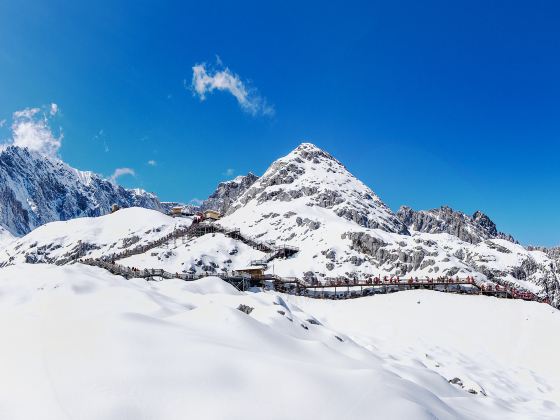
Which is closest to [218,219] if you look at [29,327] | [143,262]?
[143,262]

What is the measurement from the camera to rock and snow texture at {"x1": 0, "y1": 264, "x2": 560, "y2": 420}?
11273 mm

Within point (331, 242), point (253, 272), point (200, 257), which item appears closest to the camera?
point (253, 272)

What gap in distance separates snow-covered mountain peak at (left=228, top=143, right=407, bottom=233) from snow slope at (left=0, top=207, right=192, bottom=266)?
95.2 feet

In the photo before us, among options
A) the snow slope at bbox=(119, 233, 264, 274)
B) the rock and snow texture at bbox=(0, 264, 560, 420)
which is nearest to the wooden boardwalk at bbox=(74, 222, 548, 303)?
the snow slope at bbox=(119, 233, 264, 274)


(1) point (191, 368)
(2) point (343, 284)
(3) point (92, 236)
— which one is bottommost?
(1) point (191, 368)

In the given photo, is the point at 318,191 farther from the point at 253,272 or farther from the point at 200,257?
the point at 253,272

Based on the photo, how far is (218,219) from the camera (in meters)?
136

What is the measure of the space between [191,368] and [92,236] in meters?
132

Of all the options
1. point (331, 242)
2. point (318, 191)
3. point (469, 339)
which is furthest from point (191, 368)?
point (318, 191)

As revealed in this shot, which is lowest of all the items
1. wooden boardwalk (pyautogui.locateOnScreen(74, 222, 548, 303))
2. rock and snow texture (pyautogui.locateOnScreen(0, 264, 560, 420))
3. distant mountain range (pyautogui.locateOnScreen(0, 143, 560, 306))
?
rock and snow texture (pyautogui.locateOnScreen(0, 264, 560, 420))

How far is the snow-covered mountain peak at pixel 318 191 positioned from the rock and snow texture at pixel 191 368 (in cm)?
9148

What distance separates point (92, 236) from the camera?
13262cm

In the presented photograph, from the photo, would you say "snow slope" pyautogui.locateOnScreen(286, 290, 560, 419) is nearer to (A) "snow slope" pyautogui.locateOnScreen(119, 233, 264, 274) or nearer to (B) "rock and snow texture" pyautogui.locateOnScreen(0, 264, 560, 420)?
(B) "rock and snow texture" pyautogui.locateOnScreen(0, 264, 560, 420)

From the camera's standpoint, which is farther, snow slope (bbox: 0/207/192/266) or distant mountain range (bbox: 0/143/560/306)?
snow slope (bbox: 0/207/192/266)
